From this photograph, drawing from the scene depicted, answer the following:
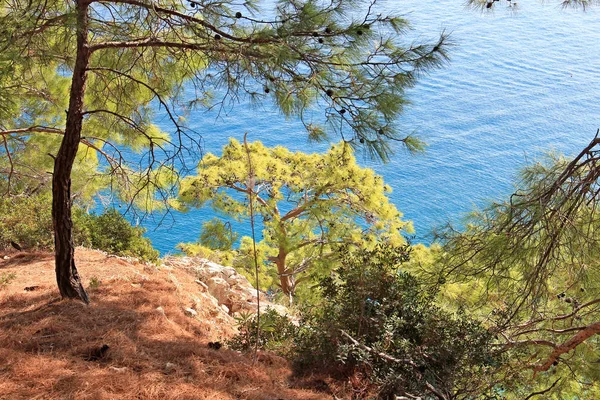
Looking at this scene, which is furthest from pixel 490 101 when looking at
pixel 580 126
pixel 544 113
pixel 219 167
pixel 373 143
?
pixel 373 143

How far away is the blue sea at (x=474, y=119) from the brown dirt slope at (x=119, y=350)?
27.3 feet

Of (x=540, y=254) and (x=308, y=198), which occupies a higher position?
(x=308, y=198)

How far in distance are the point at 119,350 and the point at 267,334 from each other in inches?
38.0

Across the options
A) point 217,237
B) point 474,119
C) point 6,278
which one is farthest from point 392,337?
point 474,119

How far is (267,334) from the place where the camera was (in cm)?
291

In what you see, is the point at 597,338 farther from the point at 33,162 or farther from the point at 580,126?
the point at 580,126

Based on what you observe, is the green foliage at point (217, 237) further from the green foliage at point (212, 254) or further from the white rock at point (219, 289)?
the white rock at point (219, 289)

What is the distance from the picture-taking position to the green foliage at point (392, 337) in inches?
76.5

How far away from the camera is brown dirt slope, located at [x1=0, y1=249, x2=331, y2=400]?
5.93 feet

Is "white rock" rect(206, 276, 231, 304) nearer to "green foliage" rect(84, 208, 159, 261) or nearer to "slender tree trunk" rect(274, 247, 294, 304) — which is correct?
"green foliage" rect(84, 208, 159, 261)

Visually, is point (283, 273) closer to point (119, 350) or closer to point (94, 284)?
point (94, 284)

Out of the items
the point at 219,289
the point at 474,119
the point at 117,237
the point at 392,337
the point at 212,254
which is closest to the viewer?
the point at 392,337

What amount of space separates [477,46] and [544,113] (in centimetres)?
498

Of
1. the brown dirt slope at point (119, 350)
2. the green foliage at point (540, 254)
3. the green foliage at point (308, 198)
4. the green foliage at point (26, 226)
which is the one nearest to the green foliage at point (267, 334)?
the brown dirt slope at point (119, 350)
